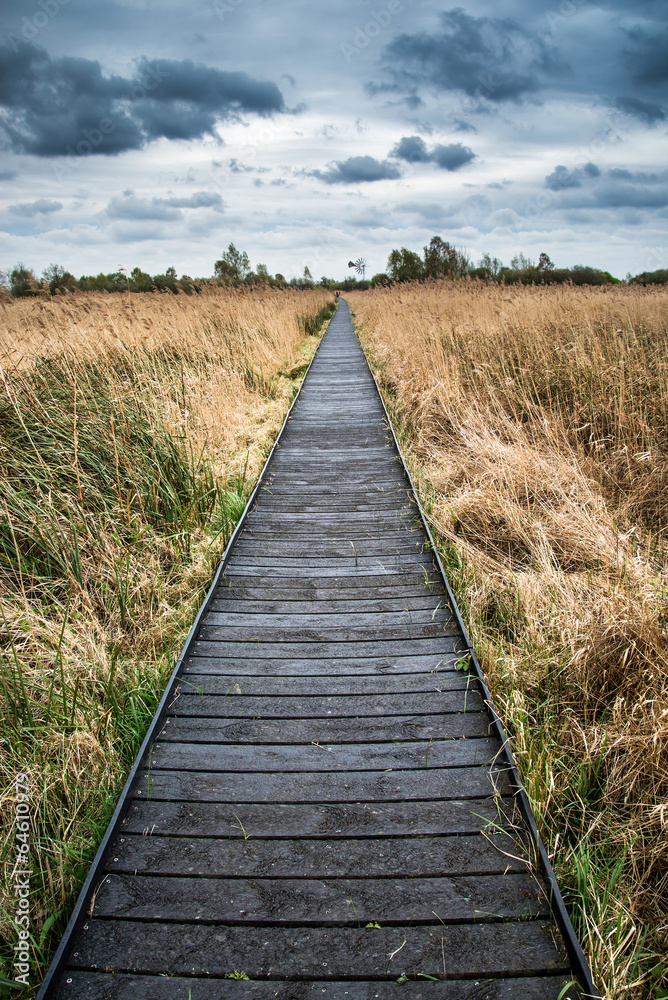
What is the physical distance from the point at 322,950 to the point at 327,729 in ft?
3.18

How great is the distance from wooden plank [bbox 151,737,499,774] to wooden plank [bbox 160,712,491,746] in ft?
0.11

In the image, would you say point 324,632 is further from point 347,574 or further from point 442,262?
point 442,262

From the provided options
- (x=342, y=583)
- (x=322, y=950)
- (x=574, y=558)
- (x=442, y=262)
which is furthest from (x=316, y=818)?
(x=442, y=262)

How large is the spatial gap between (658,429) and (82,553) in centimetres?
502

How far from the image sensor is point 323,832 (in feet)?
7.17

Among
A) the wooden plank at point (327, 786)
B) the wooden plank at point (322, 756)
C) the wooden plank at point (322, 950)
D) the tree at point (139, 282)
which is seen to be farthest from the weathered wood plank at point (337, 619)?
the tree at point (139, 282)

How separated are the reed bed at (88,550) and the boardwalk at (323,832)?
0.67ft

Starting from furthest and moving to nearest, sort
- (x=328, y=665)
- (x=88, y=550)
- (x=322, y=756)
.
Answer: (x=88, y=550) < (x=328, y=665) < (x=322, y=756)

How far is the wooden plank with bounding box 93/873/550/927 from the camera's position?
189cm

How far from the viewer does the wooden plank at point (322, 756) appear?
2494 millimetres

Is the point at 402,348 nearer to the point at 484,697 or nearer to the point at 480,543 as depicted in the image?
the point at 480,543

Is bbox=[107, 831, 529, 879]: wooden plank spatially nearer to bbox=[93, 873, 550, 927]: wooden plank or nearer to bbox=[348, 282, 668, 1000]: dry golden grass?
bbox=[93, 873, 550, 927]: wooden plank

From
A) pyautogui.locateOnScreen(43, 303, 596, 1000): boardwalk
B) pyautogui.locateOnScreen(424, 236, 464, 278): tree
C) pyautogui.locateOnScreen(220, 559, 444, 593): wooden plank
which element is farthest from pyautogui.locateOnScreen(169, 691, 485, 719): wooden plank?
pyautogui.locateOnScreen(424, 236, 464, 278): tree

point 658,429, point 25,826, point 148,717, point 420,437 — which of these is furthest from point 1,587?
point 658,429
